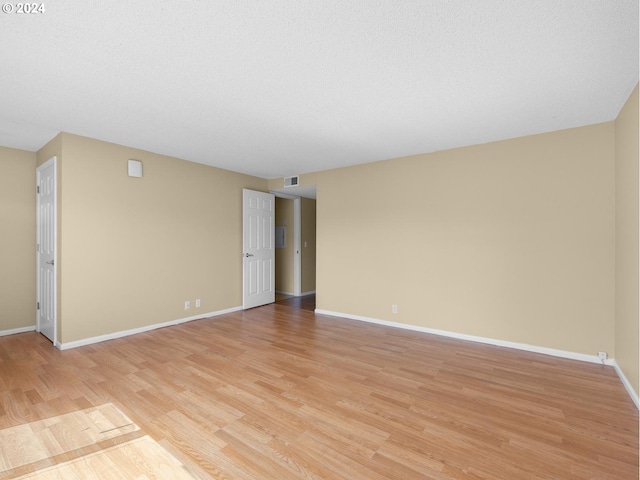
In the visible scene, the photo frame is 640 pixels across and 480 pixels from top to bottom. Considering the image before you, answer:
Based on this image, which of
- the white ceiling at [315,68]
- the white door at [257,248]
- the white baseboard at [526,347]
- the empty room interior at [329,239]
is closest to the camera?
the white ceiling at [315,68]

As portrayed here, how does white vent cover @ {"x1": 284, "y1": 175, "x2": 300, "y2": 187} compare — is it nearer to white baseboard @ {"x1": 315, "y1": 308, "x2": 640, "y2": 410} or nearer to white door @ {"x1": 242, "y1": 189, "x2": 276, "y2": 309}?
white door @ {"x1": 242, "y1": 189, "x2": 276, "y2": 309}

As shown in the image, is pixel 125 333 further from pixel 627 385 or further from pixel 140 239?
pixel 627 385

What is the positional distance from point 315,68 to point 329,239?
10.6 feet

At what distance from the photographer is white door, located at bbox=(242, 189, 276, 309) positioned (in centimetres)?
547

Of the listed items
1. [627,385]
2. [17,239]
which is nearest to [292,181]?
[17,239]

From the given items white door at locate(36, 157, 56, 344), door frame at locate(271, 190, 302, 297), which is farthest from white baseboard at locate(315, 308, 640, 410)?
white door at locate(36, 157, 56, 344)

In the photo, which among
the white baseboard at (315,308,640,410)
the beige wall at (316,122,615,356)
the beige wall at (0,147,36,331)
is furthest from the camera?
the beige wall at (0,147,36,331)

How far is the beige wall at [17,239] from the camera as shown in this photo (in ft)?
12.6

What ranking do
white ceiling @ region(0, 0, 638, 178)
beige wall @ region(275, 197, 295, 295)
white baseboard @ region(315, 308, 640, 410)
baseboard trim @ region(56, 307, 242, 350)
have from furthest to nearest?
beige wall @ region(275, 197, 295, 295) → baseboard trim @ region(56, 307, 242, 350) → white baseboard @ region(315, 308, 640, 410) → white ceiling @ region(0, 0, 638, 178)

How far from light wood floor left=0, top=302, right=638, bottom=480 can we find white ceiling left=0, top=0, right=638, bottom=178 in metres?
2.44

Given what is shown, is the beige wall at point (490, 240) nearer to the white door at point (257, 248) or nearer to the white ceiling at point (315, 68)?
the white ceiling at point (315, 68)

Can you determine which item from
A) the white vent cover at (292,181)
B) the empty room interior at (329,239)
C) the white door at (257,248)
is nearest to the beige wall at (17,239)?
the empty room interior at (329,239)

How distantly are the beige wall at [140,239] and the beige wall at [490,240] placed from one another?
6.39 ft

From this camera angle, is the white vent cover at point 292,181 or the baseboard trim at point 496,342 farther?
the white vent cover at point 292,181
